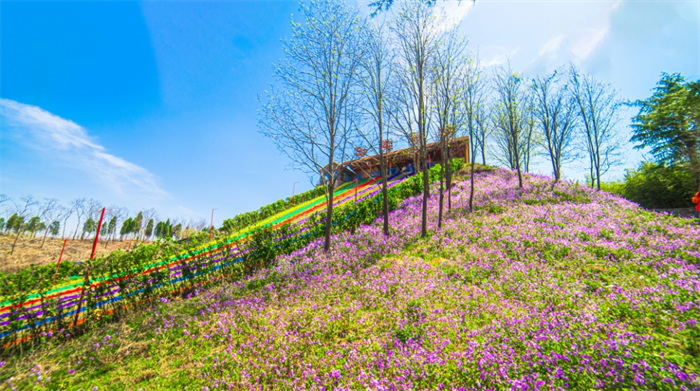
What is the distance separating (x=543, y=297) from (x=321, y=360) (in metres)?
5.36

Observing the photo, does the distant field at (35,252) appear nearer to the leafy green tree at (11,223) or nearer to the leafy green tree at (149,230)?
the leafy green tree at (11,223)

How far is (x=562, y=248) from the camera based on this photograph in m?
9.01

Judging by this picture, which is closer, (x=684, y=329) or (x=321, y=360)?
(x=684, y=329)

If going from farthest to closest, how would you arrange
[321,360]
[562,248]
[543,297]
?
[562,248], [543,297], [321,360]

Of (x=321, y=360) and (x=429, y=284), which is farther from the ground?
(x=429, y=284)

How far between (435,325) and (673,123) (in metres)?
24.5

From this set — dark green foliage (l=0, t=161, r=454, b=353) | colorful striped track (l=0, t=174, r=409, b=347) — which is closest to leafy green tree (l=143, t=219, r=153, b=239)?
colorful striped track (l=0, t=174, r=409, b=347)

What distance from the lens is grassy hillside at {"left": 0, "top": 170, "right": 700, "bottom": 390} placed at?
3.86 metres

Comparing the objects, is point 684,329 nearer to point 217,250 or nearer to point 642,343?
point 642,343

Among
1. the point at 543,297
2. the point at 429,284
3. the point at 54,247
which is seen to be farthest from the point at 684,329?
the point at 54,247

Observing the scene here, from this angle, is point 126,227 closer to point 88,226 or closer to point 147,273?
point 88,226

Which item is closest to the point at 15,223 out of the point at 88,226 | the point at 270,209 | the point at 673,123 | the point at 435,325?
the point at 88,226

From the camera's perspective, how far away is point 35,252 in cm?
2484

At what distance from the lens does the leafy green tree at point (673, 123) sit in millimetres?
14078
